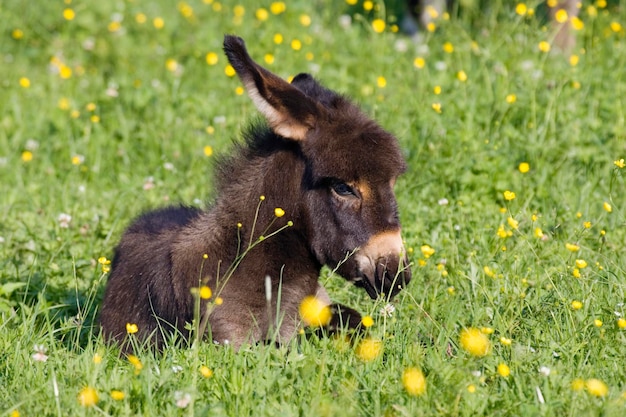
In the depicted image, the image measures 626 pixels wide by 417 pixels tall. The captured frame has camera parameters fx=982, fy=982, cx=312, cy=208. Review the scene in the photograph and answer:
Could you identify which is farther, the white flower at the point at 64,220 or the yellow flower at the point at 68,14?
the yellow flower at the point at 68,14

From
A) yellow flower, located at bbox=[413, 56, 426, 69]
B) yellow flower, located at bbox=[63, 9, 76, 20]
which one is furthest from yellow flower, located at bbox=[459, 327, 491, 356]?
yellow flower, located at bbox=[63, 9, 76, 20]

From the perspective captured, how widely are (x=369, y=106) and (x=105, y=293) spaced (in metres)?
3.21

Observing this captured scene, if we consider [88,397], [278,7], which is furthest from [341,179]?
[278,7]

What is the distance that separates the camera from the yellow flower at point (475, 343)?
3.87 metres

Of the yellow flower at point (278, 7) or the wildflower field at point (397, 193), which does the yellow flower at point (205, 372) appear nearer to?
the wildflower field at point (397, 193)

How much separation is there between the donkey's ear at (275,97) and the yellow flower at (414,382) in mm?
1404

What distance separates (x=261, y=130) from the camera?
4.99 metres

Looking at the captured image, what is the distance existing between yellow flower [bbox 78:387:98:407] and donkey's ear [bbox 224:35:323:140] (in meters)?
1.56

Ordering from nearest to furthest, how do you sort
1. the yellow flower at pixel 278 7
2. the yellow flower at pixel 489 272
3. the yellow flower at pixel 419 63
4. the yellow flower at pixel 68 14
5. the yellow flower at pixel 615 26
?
the yellow flower at pixel 489 272 → the yellow flower at pixel 419 63 → the yellow flower at pixel 615 26 → the yellow flower at pixel 278 7 → the yellow flower at pixel 68 14

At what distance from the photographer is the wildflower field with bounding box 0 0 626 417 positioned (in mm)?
3949

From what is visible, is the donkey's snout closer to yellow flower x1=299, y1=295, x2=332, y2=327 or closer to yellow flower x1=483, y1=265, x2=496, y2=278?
yellow flower x1=299, y1=295, x2=332, y2=327

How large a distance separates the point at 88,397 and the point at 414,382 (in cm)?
121

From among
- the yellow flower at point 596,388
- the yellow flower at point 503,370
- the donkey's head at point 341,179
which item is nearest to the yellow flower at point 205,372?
the donkey's head at point 341,179

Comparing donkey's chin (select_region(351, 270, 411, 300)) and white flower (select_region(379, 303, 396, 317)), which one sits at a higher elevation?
donkey's chin (select_region(351, 270, 411, 300))
